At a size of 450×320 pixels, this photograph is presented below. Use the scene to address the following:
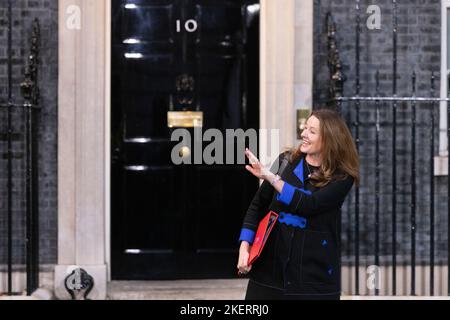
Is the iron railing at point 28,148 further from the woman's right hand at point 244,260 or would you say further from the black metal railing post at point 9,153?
the woman's right hand at point 244,260

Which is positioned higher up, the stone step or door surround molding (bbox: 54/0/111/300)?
door surround molding (bbox: 54/0/111/300)

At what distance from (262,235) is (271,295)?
306mm

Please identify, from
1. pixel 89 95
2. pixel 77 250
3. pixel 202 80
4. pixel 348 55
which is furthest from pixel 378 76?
pixel 77 250

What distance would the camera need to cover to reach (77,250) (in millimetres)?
7102

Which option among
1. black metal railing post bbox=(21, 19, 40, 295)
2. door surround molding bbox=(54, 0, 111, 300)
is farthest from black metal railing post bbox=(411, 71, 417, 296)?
black metal railing post bbox=(21, 19, 40, 295)

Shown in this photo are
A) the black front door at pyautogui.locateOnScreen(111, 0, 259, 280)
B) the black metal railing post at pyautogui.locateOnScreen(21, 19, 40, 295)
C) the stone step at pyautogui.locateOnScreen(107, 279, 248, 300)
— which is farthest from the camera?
the black front door at pyautogui.locateOnScreen(111, 0, 259, 280)

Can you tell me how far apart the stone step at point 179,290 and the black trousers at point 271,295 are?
2563mm

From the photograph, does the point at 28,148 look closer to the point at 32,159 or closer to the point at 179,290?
the point at 32,159

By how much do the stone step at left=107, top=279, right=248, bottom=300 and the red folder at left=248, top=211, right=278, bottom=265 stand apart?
270 centimetres

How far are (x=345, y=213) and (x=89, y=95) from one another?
2309 mm

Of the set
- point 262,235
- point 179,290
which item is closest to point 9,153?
point 179,290

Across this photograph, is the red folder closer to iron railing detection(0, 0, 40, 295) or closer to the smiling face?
the smiling face

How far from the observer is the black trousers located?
432cm

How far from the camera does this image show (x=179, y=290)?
712cm
